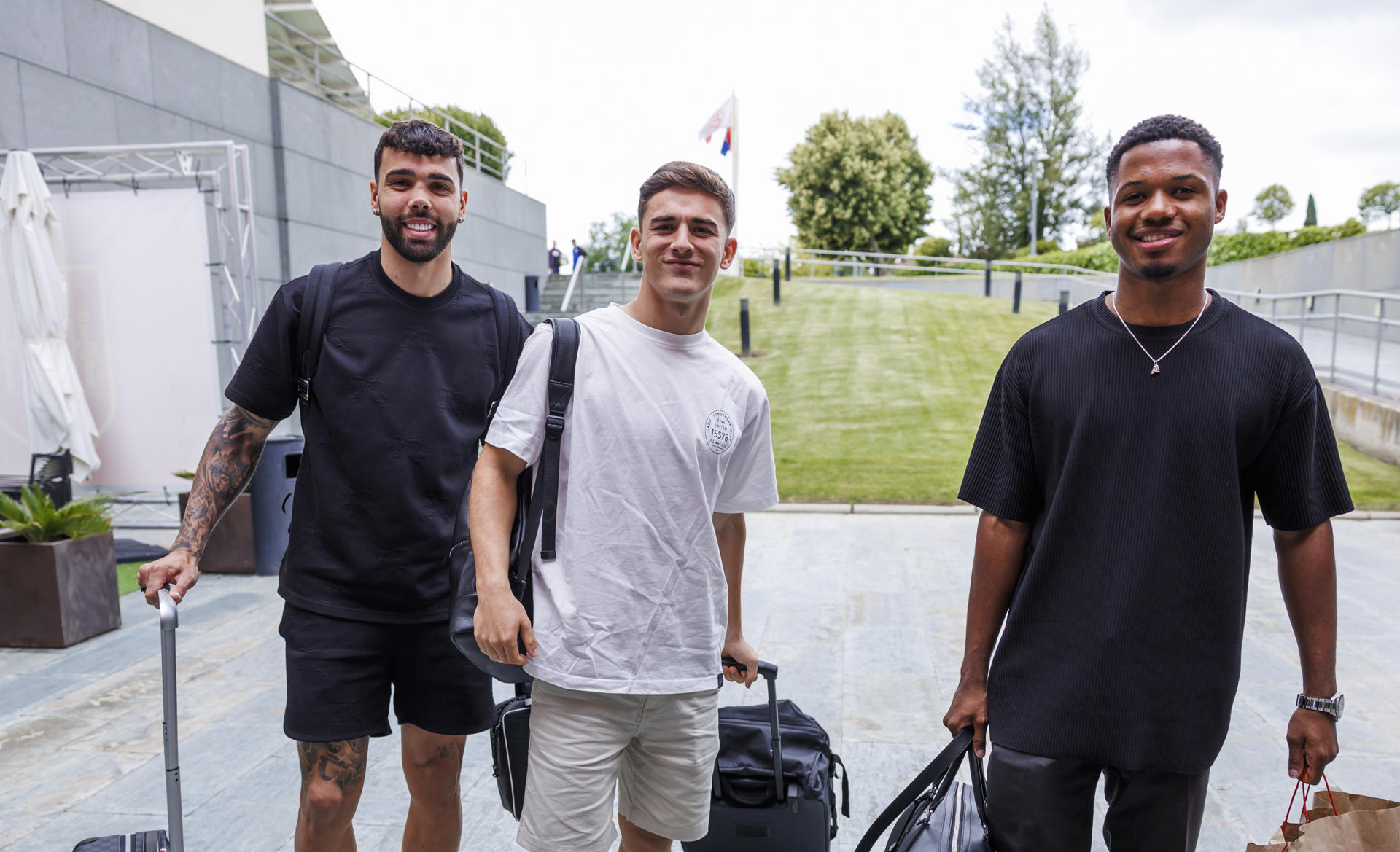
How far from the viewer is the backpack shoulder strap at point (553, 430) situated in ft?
6.40

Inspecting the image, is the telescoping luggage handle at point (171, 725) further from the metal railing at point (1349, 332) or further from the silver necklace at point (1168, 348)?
the metal railing at point (1349, 332)

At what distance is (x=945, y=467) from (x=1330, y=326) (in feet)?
35.5

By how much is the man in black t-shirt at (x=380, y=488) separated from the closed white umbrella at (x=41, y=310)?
6.91 m

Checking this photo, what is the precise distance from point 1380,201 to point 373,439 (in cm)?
3780

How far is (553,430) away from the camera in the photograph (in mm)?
1952

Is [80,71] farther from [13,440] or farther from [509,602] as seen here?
[509,602]

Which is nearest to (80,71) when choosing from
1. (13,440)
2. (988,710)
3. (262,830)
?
(13,440)

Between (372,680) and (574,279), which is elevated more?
(574,279)

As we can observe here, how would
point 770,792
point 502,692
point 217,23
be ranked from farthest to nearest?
point 217,23 → point 502,692 → point 770,792

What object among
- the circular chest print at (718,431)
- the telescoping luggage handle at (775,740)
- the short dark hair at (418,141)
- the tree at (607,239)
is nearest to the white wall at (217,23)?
the short dark hair at (418,141)

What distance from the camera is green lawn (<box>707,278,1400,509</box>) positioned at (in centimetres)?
1030

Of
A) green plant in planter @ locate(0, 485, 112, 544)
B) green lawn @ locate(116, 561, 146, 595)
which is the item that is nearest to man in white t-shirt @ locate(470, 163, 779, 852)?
green plant in planter @ locate(0, 485, 112, 544)

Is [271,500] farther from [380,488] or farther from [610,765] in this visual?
[610,765]

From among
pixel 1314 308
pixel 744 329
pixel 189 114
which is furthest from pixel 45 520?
pixel 1314 308
